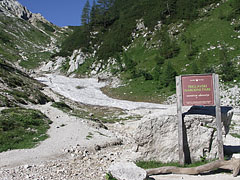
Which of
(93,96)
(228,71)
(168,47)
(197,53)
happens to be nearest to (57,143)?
(228,71)

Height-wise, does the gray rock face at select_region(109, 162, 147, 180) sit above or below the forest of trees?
below

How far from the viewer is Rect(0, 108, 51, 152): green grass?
43.3ft

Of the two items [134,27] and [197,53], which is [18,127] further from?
[134,27]

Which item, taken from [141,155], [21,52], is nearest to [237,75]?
[141,155]

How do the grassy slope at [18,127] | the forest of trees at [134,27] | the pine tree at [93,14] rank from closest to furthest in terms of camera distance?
the grassy slope at [18,127] < the forest of trees at [134,27] < the pine tree at [93,14]

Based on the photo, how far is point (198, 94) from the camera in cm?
939

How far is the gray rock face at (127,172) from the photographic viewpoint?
729 centimetres

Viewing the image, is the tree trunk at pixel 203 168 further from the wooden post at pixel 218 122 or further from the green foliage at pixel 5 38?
the green foliage at pixel 5 38

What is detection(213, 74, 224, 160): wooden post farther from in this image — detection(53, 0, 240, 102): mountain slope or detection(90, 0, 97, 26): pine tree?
detection(90, 0, 97, 26): pine tree

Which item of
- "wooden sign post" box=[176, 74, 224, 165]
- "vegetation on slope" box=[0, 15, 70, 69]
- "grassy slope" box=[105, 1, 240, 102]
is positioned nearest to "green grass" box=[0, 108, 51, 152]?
"wooden sign post" box=[176, 74, 224, 165]

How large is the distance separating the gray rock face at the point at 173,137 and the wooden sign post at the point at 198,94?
55 centimetres

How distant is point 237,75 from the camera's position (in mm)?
35031

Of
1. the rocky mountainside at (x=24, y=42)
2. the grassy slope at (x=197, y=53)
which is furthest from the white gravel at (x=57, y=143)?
the rocky mountainside at (x=24, y=42)

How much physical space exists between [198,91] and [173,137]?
273 centimetres
